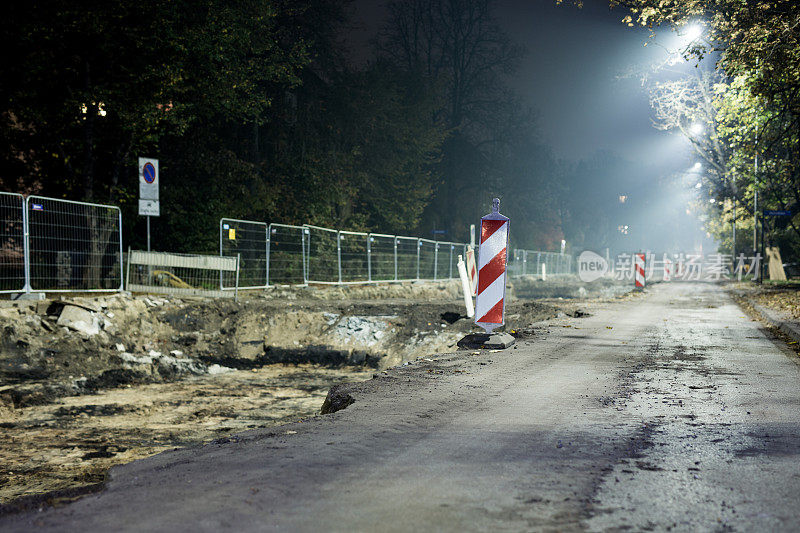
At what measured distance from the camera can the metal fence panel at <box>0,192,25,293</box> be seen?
1159cm

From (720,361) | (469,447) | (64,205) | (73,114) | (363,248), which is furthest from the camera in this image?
(363,248)

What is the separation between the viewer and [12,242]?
11.8 metres

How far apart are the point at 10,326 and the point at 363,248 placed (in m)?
14.5

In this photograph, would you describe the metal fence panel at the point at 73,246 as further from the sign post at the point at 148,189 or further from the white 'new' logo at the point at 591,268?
the white 'new' logo at the point at 591,268

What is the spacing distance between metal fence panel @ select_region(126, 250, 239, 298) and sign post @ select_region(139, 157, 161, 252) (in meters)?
0.66

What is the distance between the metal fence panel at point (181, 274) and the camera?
47.6ft

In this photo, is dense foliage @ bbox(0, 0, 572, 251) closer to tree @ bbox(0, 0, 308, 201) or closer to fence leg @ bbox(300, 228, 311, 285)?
tree @ bbox(0, 0, 308, 201)

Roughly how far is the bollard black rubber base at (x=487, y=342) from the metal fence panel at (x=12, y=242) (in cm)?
809

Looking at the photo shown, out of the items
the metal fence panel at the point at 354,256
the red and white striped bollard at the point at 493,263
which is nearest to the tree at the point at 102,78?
the metal fence panel at the point at 354,256

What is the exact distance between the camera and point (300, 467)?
3.91 metres

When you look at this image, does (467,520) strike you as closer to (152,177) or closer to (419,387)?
(419,387)

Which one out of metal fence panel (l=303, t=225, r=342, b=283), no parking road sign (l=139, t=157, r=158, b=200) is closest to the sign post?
no parking road sign (l=139, t=157, r=158, b=200)

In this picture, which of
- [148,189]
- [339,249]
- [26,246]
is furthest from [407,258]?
[26,246]

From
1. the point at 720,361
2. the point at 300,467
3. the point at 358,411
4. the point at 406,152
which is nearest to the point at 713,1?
the point at 720,361
